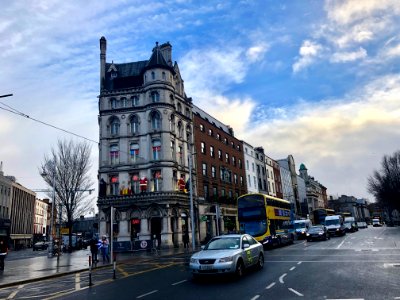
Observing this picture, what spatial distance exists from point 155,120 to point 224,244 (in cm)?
2872

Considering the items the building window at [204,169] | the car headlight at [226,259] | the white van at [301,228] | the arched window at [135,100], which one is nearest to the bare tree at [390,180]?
the white van at [301,228]

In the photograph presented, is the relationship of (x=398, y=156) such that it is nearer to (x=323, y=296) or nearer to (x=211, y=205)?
(x=211, y=205)

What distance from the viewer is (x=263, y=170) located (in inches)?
2707

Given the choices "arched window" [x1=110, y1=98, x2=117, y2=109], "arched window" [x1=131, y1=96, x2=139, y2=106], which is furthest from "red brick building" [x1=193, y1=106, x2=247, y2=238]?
"arched window" [x1=110, y1=98, x2=117, y2=109]

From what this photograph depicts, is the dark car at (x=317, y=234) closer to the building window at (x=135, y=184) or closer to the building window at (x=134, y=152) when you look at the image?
the building window at (x=135, y=184)

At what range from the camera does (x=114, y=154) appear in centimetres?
4047

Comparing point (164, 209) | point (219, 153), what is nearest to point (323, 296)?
point (164, 209)

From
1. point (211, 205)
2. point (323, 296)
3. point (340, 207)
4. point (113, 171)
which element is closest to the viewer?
point (323, 296)

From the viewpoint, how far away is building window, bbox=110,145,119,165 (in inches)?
1580

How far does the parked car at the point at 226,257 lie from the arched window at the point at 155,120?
90.0 feet

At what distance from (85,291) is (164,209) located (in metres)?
25.5

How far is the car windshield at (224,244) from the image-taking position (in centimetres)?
1302

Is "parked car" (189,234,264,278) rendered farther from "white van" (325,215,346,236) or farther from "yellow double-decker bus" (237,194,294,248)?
"white van" (325,215,346,236)

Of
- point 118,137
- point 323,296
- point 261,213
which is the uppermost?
point 118,137
